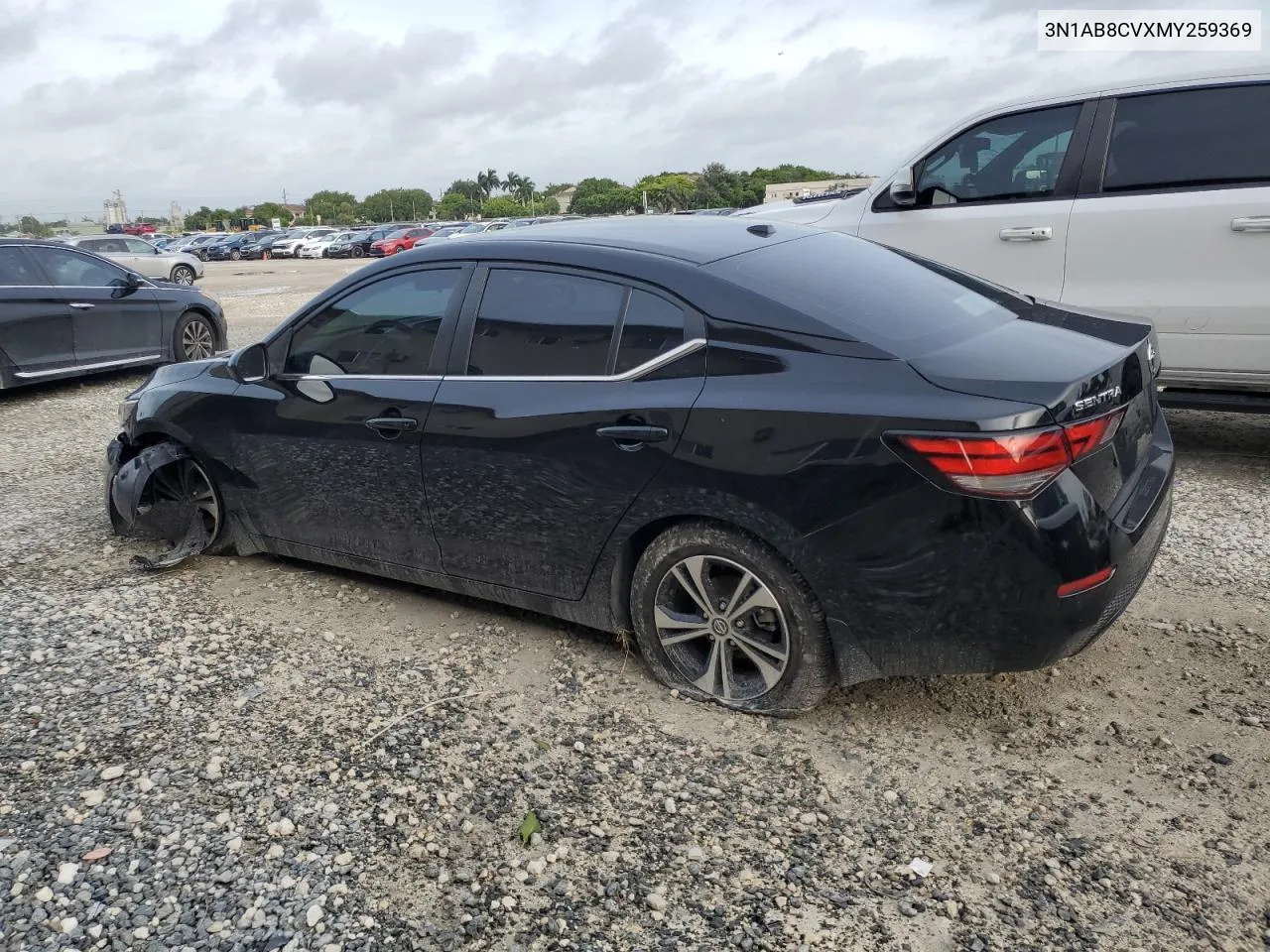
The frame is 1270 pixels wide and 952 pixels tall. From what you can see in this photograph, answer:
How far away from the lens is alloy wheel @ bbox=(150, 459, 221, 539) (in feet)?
15.8

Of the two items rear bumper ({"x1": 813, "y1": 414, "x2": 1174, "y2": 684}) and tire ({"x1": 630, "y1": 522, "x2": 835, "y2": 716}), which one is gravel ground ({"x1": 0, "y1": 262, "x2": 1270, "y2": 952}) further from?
rear bumper ({"x1": 813, "y1": 414, "x2": 1174, "y2": 684})

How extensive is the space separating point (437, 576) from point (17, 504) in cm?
353

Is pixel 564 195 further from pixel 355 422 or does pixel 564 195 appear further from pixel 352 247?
pixel 355 422

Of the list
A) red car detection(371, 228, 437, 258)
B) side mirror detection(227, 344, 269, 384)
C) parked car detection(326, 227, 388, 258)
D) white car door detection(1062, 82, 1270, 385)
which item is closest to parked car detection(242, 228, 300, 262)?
parked car detection(326, 227, 388, 258)

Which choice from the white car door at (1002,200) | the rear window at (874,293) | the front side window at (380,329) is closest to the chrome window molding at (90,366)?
the front side window at (380,329)

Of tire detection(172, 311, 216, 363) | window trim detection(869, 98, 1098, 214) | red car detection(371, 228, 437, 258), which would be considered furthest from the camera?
red car detection(371, 228, 437, 258)

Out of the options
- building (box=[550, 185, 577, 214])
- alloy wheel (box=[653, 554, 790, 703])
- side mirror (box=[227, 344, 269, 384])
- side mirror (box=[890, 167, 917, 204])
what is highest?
building (box=[550, 185, 577, 214])

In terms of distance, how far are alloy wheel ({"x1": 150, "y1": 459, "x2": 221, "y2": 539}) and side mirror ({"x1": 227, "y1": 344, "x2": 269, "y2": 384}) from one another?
0.56 meters

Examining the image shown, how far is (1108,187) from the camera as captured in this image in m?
5.60

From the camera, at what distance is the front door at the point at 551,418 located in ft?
10.9

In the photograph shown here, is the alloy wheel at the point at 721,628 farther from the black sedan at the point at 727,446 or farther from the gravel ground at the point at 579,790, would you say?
the gravel ground at the point at 579,790

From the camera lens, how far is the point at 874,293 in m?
3.46

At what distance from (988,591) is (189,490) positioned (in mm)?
3774

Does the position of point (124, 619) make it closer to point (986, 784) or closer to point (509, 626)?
point (509, 626)
